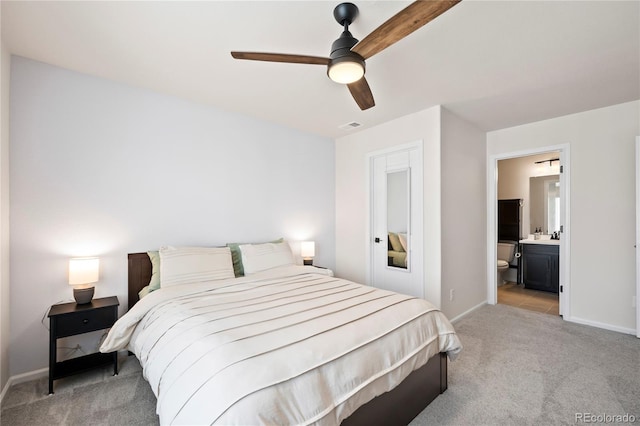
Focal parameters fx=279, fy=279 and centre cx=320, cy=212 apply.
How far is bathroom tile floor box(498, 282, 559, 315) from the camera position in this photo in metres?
3.93

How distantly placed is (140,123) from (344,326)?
9.06 ft

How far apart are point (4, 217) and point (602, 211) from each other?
19.1ft

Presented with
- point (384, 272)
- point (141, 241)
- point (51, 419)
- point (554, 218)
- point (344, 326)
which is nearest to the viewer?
point (344, 326)

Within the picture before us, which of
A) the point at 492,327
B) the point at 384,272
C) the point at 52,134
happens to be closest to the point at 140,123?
the point at 52,134

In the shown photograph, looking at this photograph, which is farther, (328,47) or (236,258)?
(236,258)

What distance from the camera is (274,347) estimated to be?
1.36 metres

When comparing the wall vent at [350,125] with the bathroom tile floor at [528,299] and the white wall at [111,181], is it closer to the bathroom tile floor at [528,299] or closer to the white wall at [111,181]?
the white wall at [111,181]

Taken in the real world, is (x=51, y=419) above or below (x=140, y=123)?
below

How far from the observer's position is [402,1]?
5.37ft

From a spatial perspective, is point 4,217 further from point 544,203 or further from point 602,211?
point 544,203

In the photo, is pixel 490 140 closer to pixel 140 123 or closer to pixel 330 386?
pixel 330 386

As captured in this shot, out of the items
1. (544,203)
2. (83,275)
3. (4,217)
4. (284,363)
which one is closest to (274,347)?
(284,363)

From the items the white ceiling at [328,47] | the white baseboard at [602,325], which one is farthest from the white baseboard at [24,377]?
the white baseboard at [602,325]

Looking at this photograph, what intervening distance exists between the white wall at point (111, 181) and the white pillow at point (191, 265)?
1.19ft
